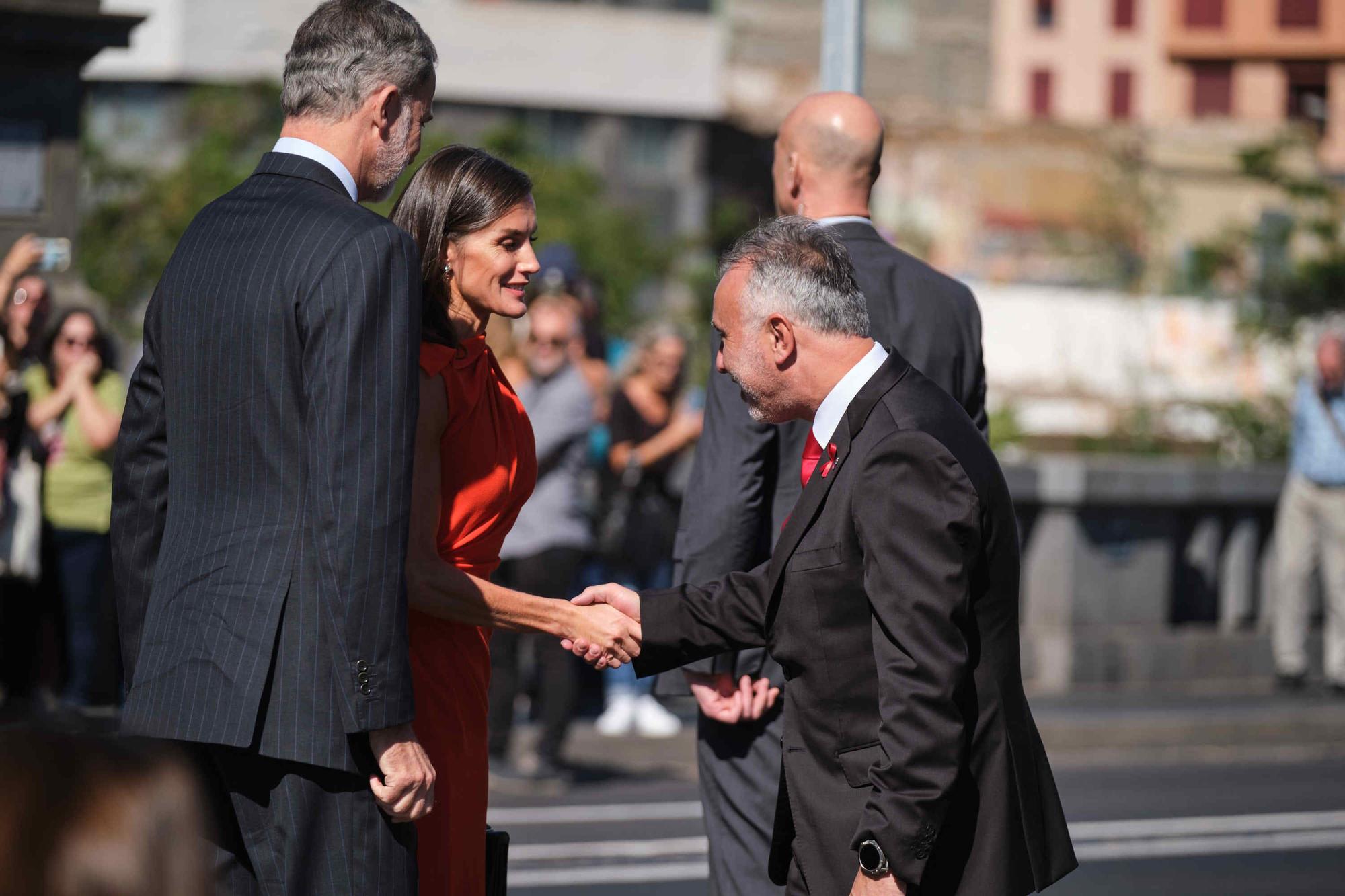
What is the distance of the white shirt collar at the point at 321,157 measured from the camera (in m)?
3.33

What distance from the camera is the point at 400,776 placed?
3.17 metres

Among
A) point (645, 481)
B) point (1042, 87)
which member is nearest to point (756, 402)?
point (645, 481)

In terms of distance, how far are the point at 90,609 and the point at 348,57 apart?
6.28 m

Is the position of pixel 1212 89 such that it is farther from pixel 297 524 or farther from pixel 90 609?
pixel 297 524

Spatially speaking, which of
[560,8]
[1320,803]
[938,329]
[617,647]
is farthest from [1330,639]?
[560,8]

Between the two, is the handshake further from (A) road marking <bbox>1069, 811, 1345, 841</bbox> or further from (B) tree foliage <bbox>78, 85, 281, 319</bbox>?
(B) tree foliage <bbox>78, 85, 281, 319</bbox>

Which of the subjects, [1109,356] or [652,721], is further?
[1109,356]

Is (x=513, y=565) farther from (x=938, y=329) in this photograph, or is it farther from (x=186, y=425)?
(x=186, y=425)

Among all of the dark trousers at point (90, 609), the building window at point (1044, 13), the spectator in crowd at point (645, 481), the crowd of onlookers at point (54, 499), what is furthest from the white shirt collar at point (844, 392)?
the building window at point (1044, 13)

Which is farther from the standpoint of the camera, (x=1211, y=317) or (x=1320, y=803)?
(x=1211, y=317)

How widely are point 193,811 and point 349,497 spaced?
1373 mm

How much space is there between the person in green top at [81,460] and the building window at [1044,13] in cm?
7415

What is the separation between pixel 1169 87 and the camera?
75.9 m

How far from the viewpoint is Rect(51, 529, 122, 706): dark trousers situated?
8.48 m
